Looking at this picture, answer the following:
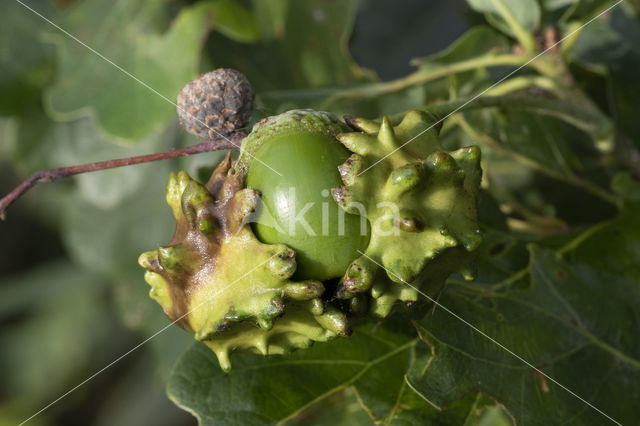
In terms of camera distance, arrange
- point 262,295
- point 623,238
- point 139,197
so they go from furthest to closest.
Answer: point 139,197, point 623,238, point 262,295

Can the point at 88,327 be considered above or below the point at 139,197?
below

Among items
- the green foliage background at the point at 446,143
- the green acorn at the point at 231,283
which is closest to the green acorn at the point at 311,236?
the green acorn at the point at 231,283

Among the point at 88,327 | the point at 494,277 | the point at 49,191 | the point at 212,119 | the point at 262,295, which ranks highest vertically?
the point at 212,119

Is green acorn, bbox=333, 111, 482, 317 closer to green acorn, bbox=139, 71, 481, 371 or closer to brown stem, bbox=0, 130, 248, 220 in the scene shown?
green acorn, bbox=139, 71, 481, 371

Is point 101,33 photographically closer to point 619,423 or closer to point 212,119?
point 212,119

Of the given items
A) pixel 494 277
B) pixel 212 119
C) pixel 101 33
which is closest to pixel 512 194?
pixel 494 277

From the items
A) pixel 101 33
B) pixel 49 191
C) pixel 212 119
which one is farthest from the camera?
pixel 49 191

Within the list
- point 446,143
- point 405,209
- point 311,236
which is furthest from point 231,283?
point 446,143

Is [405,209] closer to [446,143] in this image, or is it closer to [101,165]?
[101,165]
